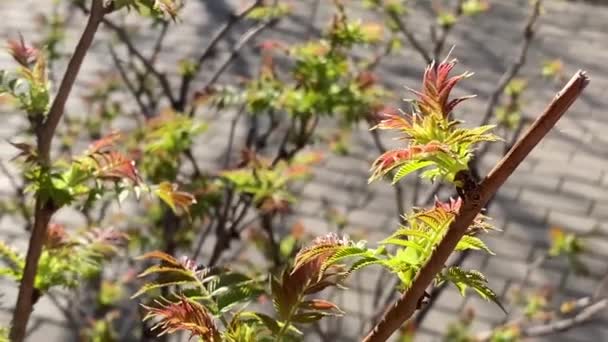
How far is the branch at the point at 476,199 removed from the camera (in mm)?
795

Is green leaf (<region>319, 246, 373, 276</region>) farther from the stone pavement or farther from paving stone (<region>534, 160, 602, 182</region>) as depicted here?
paving stone (<region>534, 160, 602, 182</region>)

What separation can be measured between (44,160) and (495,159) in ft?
13.2

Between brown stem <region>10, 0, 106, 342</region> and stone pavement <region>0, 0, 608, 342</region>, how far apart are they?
2155mm

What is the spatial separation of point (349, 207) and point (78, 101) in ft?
5.97

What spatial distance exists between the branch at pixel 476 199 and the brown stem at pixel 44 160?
69cm

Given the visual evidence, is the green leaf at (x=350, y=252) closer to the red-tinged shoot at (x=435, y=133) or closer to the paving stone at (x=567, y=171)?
the red-tinged shoot at (x=435, y=133)

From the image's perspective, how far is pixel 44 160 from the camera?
155 cm

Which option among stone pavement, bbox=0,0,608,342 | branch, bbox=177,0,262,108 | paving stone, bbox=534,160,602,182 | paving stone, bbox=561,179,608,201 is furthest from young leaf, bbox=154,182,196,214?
paving stone, bbox=534,160,602,182

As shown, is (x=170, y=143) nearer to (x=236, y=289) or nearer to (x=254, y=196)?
(x=254, y=196)

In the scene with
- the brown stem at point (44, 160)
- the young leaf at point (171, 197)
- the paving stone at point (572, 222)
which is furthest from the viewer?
the paving stone at point (572, 222)

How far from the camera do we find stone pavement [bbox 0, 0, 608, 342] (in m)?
4.20

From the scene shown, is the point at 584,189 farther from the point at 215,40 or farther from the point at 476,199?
the point at 476,199

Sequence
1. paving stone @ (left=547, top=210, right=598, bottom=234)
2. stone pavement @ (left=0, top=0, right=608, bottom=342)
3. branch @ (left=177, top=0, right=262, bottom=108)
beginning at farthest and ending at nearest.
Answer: paving stone @ (left=547, top=210, right=598, bottom=234)
stone pavement @ (left=0, top=0, right=608, bottom=342)
branch @ (left=177, top=0, right=262, bottom=108)

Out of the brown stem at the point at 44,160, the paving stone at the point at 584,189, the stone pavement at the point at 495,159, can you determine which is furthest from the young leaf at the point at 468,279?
the paving stone at the point at 584,189
